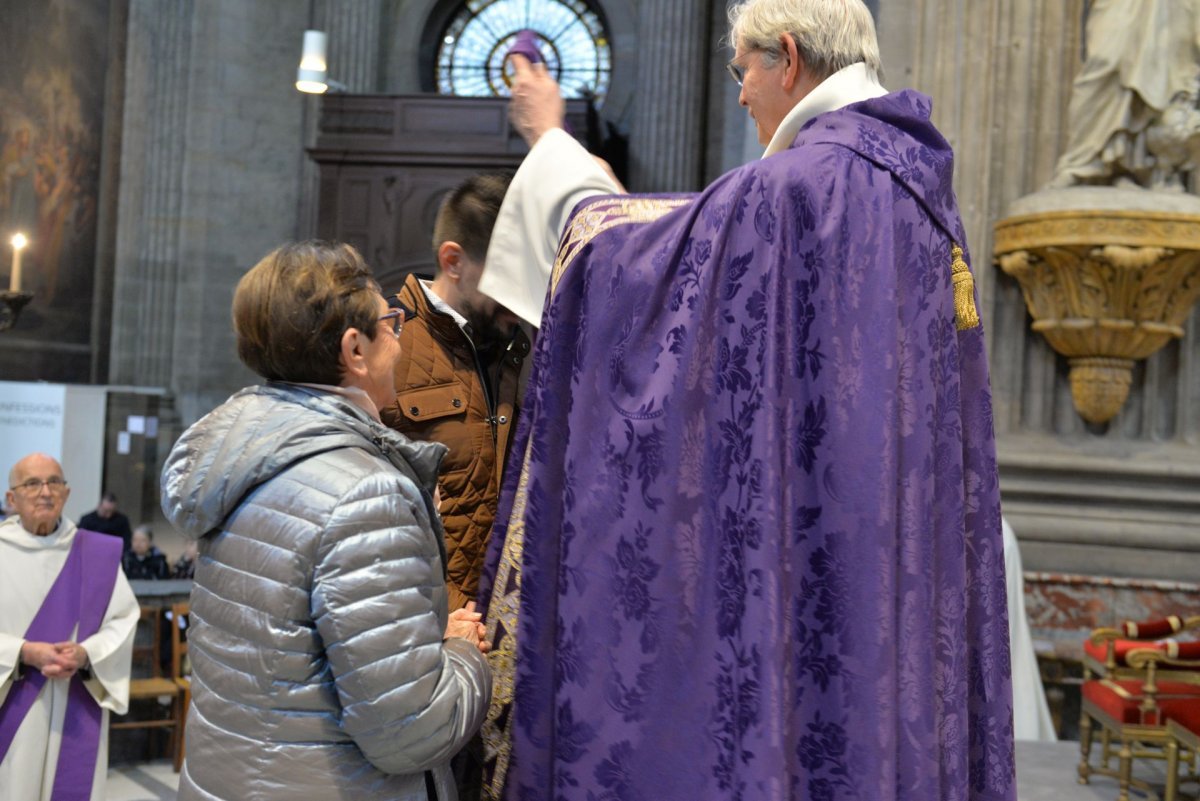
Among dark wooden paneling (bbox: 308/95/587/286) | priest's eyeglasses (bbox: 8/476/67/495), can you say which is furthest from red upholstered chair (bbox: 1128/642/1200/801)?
dark wooden paneling (bbox: 308/95/587/286)

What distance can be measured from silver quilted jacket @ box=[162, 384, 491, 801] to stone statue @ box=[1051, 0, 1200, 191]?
13.9 feet

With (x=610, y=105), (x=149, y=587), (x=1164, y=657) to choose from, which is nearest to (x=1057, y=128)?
(x=1164, y=657)

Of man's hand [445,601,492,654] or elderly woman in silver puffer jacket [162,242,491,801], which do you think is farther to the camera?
man's hand [445,601,492,654]

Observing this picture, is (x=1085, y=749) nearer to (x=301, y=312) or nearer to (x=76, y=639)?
(x=76, y=639)

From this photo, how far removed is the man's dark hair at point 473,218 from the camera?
2.27m

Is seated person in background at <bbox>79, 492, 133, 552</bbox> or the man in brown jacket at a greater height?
the man in brown jacket

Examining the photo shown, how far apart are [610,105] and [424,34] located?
261cm

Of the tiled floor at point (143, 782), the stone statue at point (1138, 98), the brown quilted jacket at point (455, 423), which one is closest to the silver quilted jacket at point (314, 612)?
the brown quilted jacket at point (455, 423)

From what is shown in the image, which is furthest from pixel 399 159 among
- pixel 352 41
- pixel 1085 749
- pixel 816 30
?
pixel 816 30

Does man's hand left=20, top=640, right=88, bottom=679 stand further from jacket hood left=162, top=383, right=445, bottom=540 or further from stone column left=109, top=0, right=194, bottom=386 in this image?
stone column left=109, top=0, right=194, bottom=386

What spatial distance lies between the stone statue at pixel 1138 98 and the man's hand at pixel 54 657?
4.33m

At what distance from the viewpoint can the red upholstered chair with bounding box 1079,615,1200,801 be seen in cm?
448

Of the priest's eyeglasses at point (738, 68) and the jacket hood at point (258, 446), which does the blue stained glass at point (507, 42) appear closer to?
the priest's eyeglasses at point (738, 68)

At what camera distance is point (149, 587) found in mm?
7801
